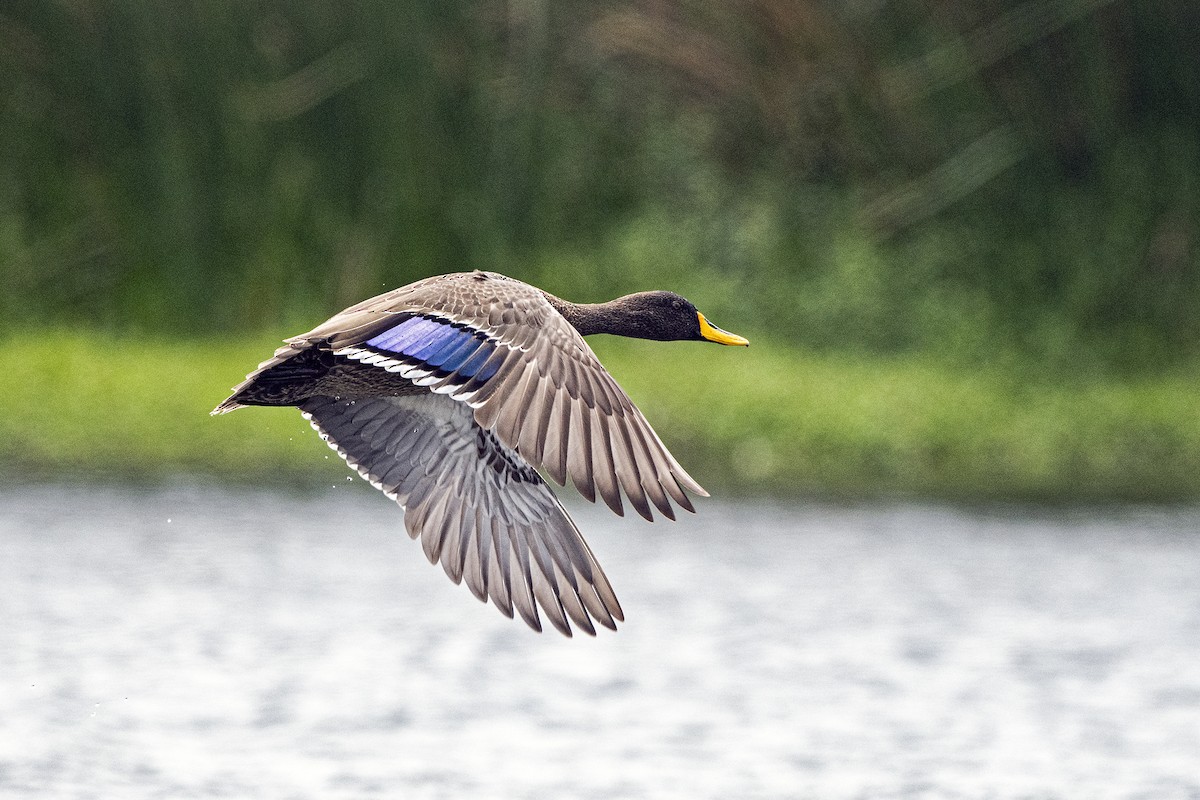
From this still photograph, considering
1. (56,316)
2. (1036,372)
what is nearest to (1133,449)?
(1036,372)

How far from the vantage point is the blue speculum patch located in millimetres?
5570

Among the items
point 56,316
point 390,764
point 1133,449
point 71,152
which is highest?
point 71,152

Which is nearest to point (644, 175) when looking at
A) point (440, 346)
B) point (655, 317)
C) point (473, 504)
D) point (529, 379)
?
point (655, 317)

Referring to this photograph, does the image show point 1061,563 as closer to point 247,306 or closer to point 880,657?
point 880,657

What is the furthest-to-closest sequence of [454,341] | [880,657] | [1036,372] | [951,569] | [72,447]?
[1036,372] < [72,447] < [951,569] < [880,657] < [454,341]

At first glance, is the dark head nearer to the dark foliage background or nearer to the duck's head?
the duck's head

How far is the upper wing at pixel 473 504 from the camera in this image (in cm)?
605

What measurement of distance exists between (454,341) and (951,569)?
18.7 feet

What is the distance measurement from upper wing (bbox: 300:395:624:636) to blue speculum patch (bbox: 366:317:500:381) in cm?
75

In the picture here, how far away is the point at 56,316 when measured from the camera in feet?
44.8

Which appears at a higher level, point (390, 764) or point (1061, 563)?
point (1061, 563)

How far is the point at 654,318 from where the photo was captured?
22.9ft

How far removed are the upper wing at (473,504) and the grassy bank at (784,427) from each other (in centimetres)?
524

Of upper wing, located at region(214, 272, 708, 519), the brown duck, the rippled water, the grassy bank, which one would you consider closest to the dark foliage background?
the grassy bank
